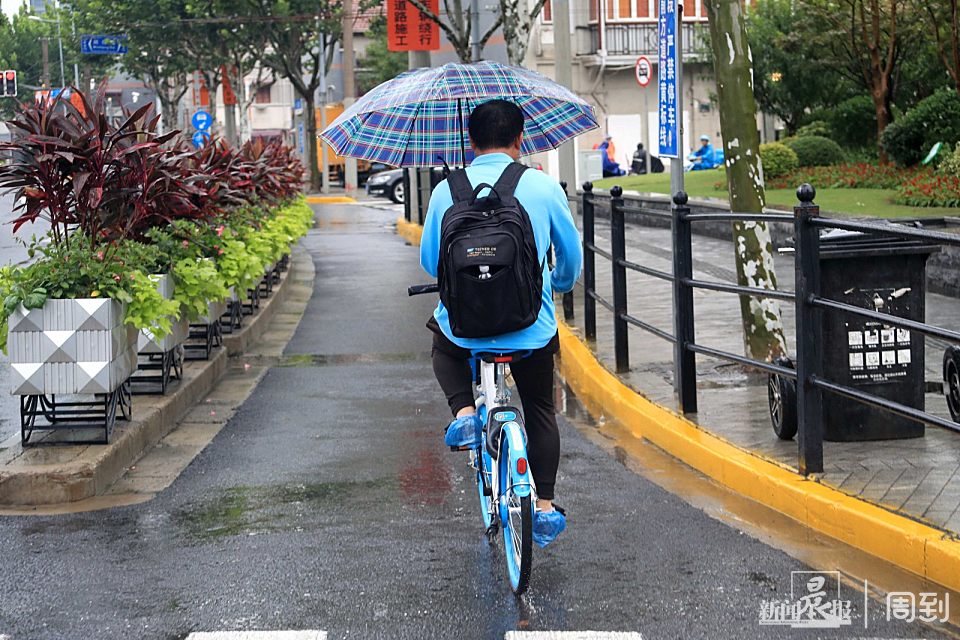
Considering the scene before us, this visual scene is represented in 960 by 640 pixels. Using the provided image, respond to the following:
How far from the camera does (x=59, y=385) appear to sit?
23.6 feet

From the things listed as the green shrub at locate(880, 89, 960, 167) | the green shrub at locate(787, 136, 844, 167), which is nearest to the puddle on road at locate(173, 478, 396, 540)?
the green shrub at locate(880, 89, 960, 167)

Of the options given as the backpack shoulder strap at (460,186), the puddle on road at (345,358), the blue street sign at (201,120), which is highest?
the blue street sign at (201,120)

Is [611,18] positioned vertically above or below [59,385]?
above

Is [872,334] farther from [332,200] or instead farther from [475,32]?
[332,200]

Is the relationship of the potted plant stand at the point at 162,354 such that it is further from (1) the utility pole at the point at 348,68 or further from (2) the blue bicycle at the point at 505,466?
(1) the utility pole at the point at 348,68

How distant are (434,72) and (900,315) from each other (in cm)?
267

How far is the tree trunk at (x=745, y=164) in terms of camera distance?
938cm

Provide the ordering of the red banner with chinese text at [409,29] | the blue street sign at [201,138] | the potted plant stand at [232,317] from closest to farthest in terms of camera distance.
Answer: the potted plant stand at [232,317] < the blue street sign at [201,138] < the red banner with chinese text at [409,29]

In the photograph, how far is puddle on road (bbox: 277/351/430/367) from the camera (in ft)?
38.4

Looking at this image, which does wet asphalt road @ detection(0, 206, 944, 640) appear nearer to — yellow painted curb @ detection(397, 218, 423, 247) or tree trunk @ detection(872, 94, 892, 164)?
tree trunk @ detection(872, 94, 892, 164)

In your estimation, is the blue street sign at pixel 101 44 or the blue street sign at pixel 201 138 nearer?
the blue street sign at pixel 201 138

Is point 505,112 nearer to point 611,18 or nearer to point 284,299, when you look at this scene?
point 284,299

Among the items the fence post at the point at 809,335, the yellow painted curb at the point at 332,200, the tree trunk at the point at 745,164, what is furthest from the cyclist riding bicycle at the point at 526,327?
the yellow painted curb at the point at 332,200

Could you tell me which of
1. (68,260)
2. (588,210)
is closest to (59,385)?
(68,260)
